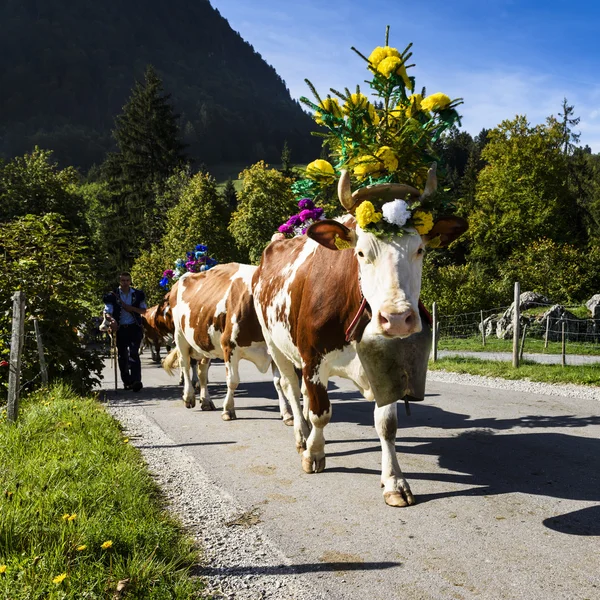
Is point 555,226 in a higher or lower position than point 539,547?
higher

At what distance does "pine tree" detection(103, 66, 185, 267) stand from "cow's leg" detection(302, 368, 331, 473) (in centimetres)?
3873

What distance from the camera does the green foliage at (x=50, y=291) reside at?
768 cm

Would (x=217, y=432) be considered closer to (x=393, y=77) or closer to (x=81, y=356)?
(x=81, y=356)

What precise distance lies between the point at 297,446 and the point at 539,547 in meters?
2.47

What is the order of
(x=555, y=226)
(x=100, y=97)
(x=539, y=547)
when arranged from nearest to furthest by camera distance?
(x=539, y=547) < (x=555, y=226) < (x=100, y=97)

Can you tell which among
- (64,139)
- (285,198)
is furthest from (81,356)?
(64,139)

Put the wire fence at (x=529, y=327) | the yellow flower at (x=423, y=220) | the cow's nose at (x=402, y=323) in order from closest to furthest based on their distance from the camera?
1. the cow's nose at (x=402, y=323)
2. the yellow flower at (x=423, y=220)
3. the wire fence at (x=529, y=327)

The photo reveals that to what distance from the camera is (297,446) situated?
16.6 feet

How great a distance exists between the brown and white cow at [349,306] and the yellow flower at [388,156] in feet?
0.81

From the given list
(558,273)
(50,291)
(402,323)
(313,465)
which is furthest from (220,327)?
(558,273)

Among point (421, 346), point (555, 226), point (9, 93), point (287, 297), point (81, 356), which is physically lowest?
point (81, 356)

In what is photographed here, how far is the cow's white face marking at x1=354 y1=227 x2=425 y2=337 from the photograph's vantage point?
3195 millimetres

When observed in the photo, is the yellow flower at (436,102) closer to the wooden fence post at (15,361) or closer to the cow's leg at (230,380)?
the cow's leg at (230,380)

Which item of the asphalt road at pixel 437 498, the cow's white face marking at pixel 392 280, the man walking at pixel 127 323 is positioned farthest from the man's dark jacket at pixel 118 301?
the cow's white face marking at pixel 392 280
